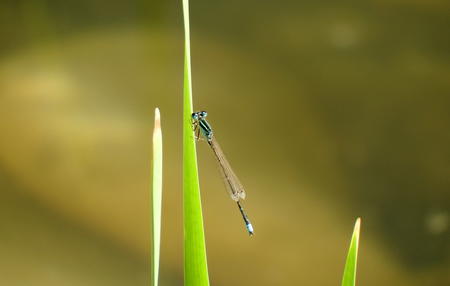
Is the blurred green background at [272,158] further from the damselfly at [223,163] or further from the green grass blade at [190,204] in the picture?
the green grass blade at [190,204]

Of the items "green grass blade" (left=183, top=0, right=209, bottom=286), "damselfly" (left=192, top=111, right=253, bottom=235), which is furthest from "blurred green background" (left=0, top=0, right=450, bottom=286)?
"green grass blade" (left=183, top=0, right=209, bottom=286)

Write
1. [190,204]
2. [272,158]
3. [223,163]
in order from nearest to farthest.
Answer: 1. [190,204]
2. [223,163]
3. [272,158]

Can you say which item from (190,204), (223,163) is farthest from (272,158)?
(190,204)

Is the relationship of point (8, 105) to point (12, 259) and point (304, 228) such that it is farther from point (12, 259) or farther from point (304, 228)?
point (304, 228)

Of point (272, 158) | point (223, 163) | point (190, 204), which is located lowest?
point (190, 204)

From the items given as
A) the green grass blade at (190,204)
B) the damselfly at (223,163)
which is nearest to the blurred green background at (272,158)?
the damselfly at (223,163)

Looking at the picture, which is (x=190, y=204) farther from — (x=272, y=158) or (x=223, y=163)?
(x=272, y=158)
